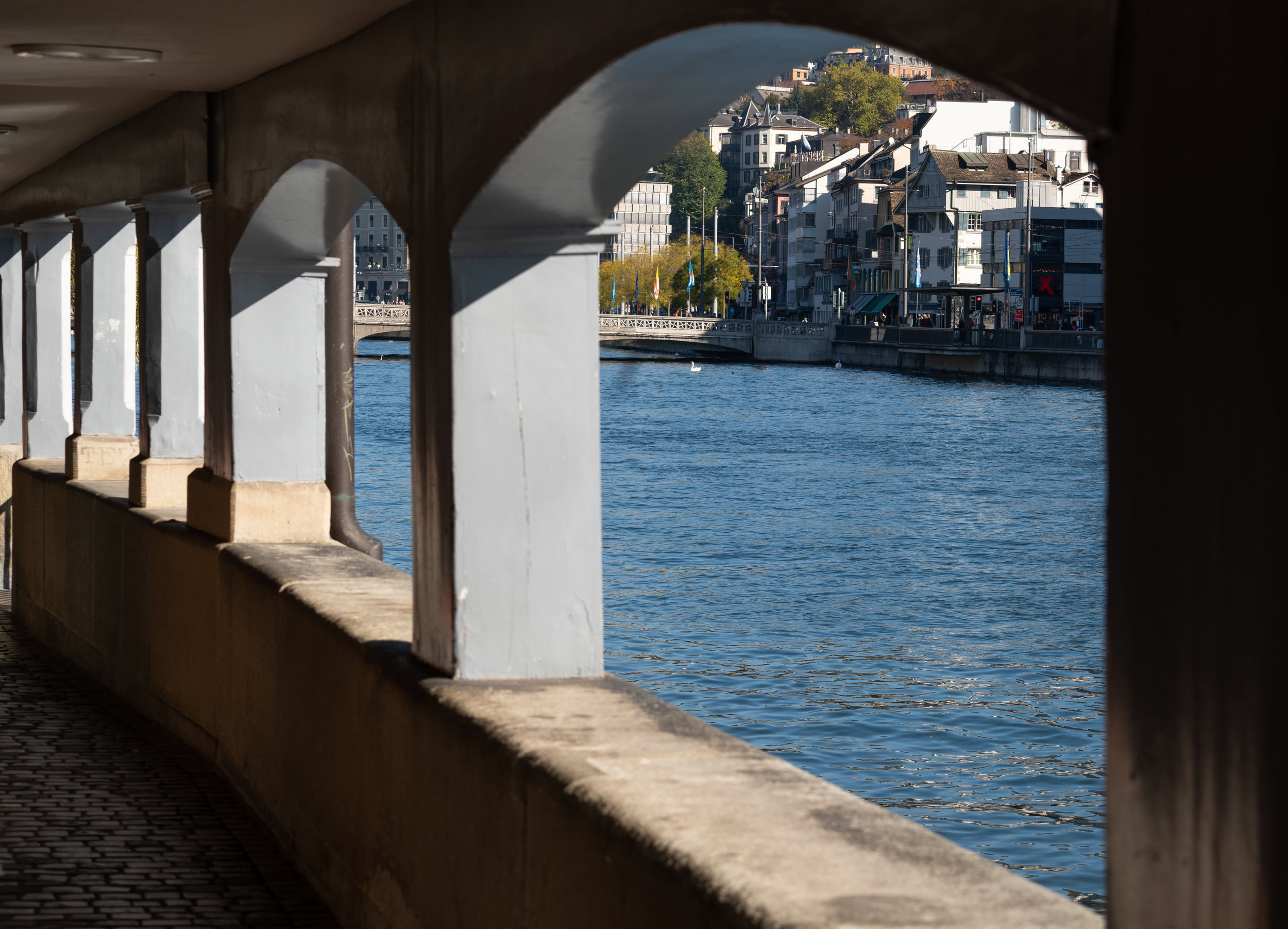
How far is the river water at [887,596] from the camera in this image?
51.2 feet

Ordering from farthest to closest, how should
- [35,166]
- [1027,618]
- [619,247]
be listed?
[619,247]
[1027,618]
[35,166]

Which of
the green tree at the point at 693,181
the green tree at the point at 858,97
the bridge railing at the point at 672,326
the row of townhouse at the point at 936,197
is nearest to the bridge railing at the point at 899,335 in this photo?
the bridge railing at the point at 672,326

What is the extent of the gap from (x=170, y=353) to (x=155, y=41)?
333 cm

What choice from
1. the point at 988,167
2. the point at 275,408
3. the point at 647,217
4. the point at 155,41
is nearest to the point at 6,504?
the point at 275,408

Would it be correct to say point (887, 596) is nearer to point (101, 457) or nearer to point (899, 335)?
point (101, 457)

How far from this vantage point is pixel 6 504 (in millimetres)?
13055

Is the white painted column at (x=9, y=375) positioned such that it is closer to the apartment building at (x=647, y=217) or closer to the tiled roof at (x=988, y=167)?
the tiled roof at (x=988, y=167)

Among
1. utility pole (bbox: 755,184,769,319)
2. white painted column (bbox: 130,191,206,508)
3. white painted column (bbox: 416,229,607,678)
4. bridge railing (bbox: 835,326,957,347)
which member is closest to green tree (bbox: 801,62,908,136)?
utility pole (bbox: 755,184,769,319)

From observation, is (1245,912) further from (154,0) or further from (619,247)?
(619,247)

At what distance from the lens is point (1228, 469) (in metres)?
1.83

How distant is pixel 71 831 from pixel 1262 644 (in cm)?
489

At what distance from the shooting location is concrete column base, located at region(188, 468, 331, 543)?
655 centimetres

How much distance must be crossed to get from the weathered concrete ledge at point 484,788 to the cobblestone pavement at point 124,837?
0.12 metres

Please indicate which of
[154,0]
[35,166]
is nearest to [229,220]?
[154,0]
